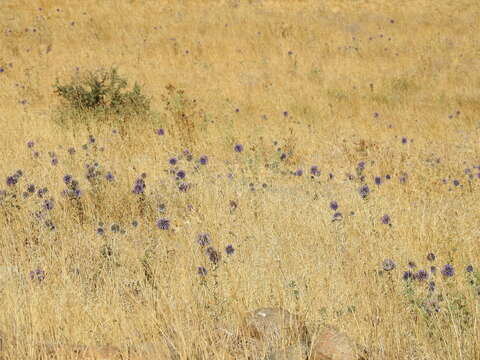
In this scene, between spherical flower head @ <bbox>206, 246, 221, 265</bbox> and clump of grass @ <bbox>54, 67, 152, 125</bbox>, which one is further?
clump of grass @ <bbox>54, 67, 152, 125</bbox>

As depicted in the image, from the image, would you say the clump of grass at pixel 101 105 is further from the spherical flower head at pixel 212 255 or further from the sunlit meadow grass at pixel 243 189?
the spherical flower head at pixel 212 255

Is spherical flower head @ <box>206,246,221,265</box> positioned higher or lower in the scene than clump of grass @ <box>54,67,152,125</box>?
lower

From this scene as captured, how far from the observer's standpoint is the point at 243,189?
15.8 feet

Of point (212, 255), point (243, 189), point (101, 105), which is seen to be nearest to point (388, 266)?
point (212, 255)

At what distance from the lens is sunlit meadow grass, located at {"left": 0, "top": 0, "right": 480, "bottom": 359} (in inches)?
106

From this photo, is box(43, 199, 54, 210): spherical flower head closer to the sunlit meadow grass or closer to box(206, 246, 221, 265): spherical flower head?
the sunlit meadow grass

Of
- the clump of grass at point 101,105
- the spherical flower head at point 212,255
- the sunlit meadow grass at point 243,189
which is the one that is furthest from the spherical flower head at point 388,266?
the clump of grass at point 101,105

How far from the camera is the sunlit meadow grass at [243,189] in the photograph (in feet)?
8.84

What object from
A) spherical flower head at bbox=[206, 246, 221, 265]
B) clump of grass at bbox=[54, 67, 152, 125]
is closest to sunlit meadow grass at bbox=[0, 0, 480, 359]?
spherical flower head at bbox=[206, 246, 221, 265]

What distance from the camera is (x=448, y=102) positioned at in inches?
423

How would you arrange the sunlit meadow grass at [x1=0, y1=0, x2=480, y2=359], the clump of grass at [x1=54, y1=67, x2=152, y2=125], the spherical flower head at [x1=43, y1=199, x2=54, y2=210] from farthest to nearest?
1. the clump of grass at [x1=54, y1=67, x2=152, y2=125]
2. the spherical flower head at [x1=43, y1=199, x2=54, y2=210]
3. the sunlit meadow grass at [x1=0, y1=0, x2=480, y2=359]

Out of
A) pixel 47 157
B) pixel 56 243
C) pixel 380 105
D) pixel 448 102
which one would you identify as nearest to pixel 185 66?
pixel 380 105

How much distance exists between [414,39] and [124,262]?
43.3 feet

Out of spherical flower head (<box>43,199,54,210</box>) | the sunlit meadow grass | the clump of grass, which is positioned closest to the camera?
the sunlit meadow grass
